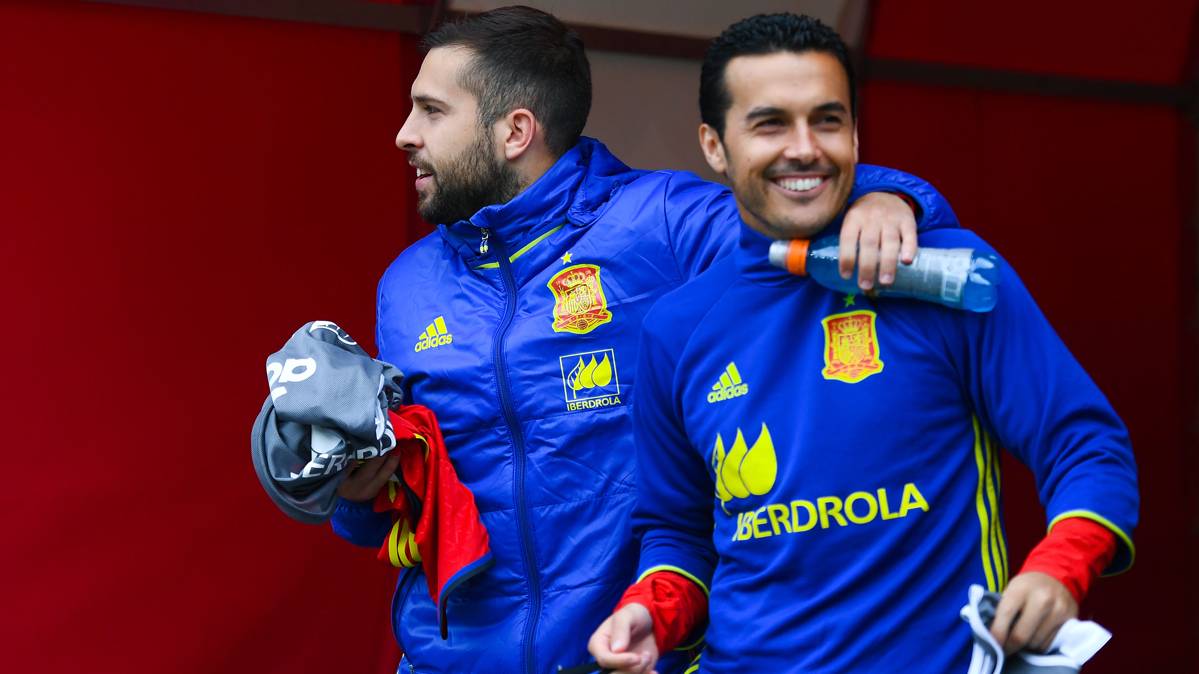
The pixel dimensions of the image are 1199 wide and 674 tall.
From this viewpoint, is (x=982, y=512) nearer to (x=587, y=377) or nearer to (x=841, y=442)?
(x=841, y=442)

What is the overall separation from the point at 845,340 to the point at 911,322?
0.28ft

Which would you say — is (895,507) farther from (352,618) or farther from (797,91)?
(352,618)

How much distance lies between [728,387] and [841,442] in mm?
198

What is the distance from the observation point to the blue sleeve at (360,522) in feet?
8.34

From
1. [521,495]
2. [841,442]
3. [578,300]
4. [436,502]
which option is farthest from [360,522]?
[841,442]

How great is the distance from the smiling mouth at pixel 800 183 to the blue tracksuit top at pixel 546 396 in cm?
42

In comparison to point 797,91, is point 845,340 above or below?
below

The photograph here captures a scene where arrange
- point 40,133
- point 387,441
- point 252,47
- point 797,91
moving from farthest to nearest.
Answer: point 252,47
point 40,133
point 387,441
point 797,91

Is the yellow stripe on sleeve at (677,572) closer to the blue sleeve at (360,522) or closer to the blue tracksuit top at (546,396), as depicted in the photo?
the blue tracksuit top at (546,396)

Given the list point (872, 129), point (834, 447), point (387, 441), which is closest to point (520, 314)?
point (387, 441)

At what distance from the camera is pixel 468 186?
2.63m

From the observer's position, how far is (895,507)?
1.81 metres

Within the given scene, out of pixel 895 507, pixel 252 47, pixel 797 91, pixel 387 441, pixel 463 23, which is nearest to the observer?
pixel 895 507

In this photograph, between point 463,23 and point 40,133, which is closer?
point 463,23
